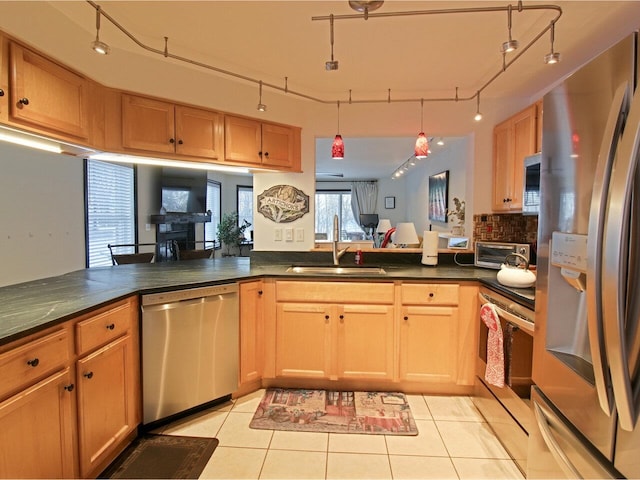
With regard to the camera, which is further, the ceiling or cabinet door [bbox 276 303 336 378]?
cabinet door [bbox 276 303 336 378]

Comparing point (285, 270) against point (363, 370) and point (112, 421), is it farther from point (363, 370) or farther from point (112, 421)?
point (112, 421)

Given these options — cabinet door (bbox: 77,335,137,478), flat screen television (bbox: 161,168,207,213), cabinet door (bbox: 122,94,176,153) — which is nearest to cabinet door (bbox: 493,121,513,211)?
cabinet door (bbox: 122,94,176,153)

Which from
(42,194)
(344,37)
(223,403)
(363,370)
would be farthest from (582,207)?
(42,194)

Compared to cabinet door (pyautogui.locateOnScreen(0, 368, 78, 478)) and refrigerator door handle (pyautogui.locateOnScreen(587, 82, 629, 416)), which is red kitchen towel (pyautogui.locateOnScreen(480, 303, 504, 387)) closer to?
refrigerator door handle (pyautogui.locateOnScreen(587, 82, 629, 416))

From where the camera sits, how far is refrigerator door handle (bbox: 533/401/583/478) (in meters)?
1.03

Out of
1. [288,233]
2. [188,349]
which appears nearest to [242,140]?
[288,233]

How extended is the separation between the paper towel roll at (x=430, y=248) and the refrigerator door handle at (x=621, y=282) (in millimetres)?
2075

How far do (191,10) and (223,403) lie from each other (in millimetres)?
2483

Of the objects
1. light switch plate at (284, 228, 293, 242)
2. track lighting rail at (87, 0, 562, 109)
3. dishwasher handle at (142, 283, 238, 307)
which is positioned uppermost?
track lighting rail at (87, 0, 562, 109)

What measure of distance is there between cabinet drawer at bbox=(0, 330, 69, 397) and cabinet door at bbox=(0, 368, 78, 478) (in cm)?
4

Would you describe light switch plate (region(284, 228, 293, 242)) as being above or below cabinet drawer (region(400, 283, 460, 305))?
above

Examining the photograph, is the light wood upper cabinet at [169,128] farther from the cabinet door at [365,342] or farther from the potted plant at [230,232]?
the potted plant at [230,232]

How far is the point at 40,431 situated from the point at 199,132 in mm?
1972

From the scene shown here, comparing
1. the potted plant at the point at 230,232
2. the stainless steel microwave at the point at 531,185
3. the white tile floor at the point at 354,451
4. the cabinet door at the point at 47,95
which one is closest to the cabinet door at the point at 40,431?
the white tile floor at the point at 354,451
